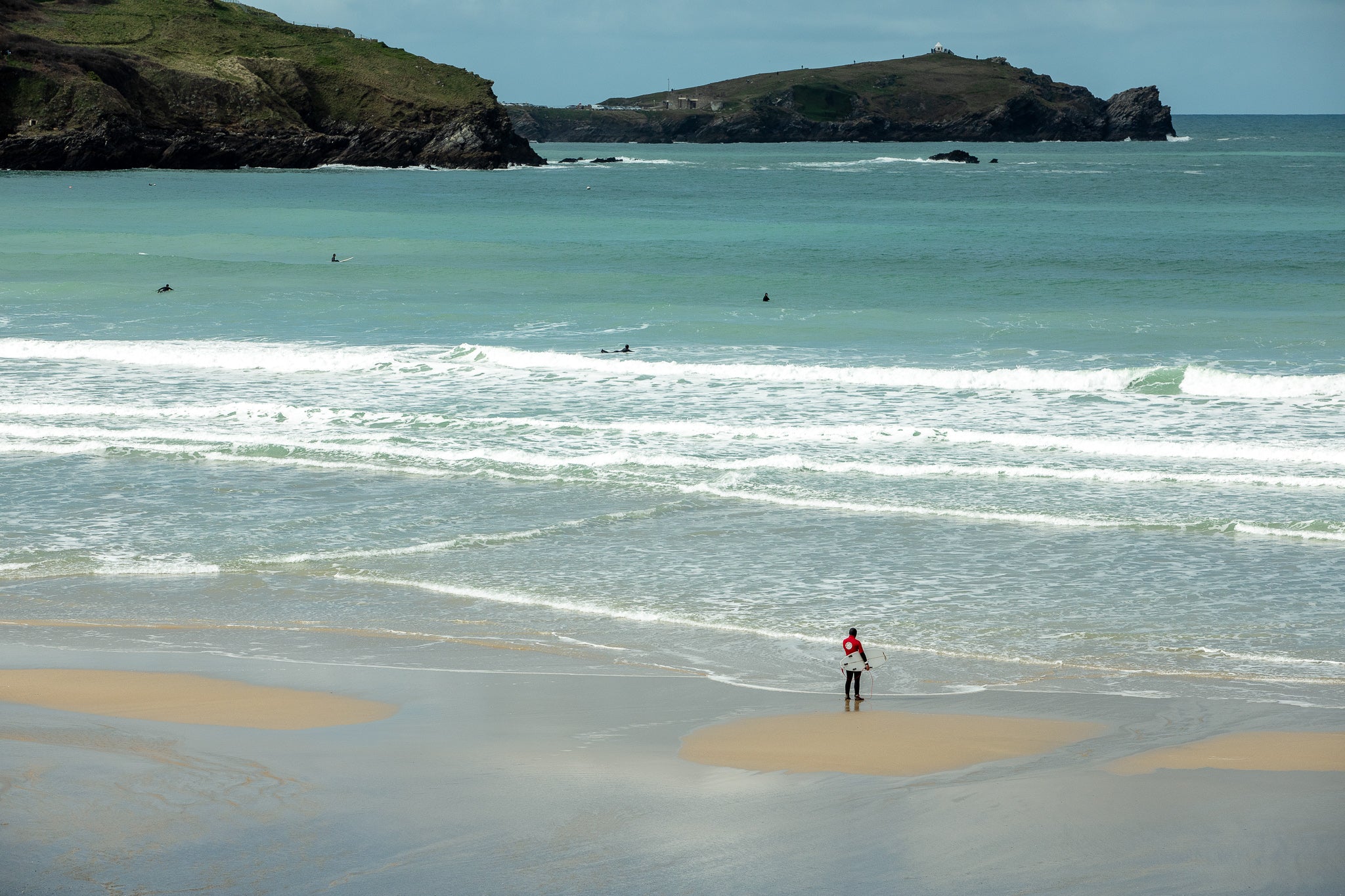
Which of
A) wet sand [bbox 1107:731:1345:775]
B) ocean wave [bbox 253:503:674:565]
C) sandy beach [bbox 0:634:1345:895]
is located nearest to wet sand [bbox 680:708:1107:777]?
sandy beach [bbox 0:634:1345:895]

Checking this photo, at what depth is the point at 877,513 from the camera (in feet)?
50.4

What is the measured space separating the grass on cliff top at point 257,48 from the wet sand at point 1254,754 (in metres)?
118

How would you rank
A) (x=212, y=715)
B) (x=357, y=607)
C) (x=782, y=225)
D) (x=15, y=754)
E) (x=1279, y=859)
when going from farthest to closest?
(x=782, y=225) < (x=357, y=607) < (x=212, y=715) < (x=15, y=754) < (x=1279, y=859)

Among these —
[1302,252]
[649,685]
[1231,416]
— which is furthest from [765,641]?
[1302,252]

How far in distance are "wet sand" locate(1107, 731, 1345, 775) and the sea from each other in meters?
1.09

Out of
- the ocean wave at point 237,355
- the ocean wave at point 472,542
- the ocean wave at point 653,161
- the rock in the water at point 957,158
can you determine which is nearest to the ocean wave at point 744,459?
the ocean wave at point 472,542

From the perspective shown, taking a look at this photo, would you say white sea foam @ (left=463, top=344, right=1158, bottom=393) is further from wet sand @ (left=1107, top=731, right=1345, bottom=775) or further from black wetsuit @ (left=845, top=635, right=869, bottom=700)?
wet sand @ (left=1107, top=731, right=1345, bottom=775)

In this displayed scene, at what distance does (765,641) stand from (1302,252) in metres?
42.6

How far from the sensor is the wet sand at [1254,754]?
26.9 feet

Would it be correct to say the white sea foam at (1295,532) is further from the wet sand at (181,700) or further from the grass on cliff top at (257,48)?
the grass on cliff top at (257,48)

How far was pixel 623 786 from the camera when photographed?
7.89 metres

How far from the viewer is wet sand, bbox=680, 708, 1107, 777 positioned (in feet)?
27.4

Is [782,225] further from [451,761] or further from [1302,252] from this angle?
[451,761]

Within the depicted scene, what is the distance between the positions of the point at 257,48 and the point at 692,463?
11886 cm
